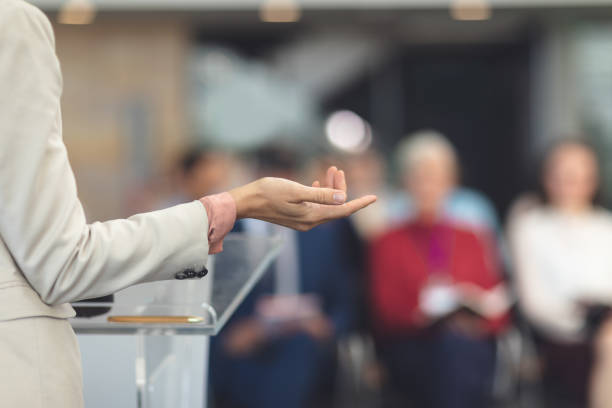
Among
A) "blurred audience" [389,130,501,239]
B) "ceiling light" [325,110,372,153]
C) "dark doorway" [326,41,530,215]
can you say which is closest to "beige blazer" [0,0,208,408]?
"blurred audience" [389,130,501,239]

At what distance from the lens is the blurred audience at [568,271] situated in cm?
338

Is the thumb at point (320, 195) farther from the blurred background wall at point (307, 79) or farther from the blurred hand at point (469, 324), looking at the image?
the blurred background wall at point (307, 79)

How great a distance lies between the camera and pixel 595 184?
387 cm

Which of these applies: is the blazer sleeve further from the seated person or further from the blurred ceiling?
the blurred ceiling

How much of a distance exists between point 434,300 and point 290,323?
27.3 inches

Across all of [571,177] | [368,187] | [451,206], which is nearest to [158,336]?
[571,177]

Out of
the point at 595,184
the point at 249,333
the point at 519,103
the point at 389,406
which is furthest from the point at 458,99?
the point at 249,333

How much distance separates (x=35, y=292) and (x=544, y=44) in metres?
6.14

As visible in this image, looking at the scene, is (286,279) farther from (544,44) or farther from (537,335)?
(544,44)

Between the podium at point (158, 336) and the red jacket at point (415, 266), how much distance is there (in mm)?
2058

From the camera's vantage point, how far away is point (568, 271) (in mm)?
3686

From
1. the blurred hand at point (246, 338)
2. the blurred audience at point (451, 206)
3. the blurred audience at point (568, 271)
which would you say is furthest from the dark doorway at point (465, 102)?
the blurred hand at point (246, 338)

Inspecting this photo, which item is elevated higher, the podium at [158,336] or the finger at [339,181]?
the finger at [339,181]

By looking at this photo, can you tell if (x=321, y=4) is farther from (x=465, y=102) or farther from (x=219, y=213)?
(x=219, y=213)
